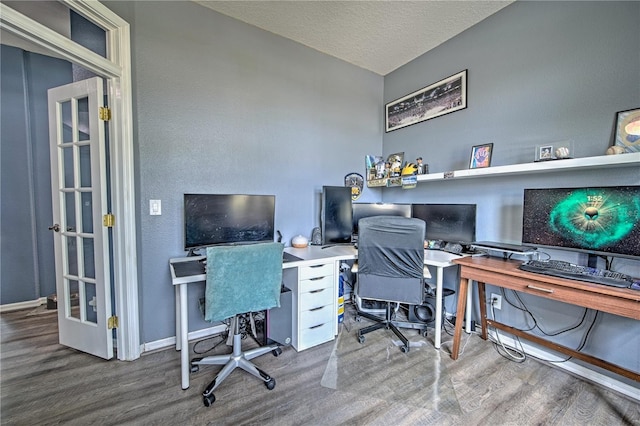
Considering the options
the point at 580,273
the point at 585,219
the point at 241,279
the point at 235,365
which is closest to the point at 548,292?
the point at 580,273

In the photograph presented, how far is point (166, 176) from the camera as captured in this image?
2.03 metres

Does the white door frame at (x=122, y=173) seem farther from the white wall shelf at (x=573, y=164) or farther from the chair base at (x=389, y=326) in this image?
the white wall shelf at (x=573, y=164)

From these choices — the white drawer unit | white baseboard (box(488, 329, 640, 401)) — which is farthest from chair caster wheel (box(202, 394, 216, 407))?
white baseboard (box(488, 329, 640, 401))

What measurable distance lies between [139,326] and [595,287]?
120 inches

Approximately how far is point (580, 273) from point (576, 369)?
847mm

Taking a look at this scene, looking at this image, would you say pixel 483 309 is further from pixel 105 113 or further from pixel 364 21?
pixel 105 113

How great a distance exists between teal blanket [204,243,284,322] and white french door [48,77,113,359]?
1.04m

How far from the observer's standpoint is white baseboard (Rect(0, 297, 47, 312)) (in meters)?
2.72

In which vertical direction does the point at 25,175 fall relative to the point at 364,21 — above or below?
below

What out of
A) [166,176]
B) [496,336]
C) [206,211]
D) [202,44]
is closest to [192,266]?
[206,211]

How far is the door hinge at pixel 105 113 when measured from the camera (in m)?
1.81

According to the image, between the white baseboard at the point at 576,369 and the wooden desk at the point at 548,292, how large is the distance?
122 millimetres

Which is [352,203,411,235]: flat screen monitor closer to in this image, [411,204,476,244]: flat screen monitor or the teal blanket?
[411,204,476,244]: flat screen monitor

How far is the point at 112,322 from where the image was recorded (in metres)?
1.91
